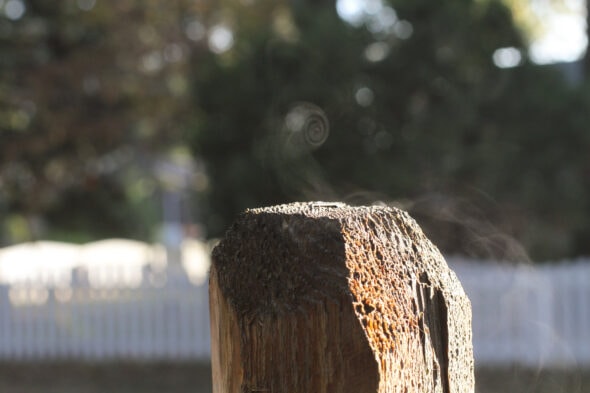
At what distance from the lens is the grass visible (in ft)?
21.7

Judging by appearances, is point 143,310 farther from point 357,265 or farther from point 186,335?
point 357,265

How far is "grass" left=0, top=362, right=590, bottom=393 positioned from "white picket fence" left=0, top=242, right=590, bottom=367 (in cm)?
21

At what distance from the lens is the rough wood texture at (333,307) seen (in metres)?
0.88

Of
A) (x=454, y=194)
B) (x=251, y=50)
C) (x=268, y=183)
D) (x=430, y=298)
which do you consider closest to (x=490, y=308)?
(x=454, y=194)

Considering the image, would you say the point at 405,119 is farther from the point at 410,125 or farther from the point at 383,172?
the point at 383,172

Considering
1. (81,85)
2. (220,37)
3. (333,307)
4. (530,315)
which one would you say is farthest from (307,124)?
(333,307)

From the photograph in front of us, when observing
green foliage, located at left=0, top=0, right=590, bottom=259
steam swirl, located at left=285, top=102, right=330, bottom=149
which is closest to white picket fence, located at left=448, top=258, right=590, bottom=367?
green foliage, located at left=0, top=0, right=590, bottom=259

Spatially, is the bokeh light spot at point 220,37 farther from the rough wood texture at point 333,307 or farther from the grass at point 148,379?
the rough wood texture at point 333,307

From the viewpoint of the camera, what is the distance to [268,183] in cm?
725

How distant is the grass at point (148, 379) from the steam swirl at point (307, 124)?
8.95 feet

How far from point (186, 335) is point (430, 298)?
7404mm

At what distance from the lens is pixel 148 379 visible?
7473 millimetres

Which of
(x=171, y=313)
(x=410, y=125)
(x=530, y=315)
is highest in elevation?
(x=410, y=125)

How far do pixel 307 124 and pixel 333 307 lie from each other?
6655 millimetres
